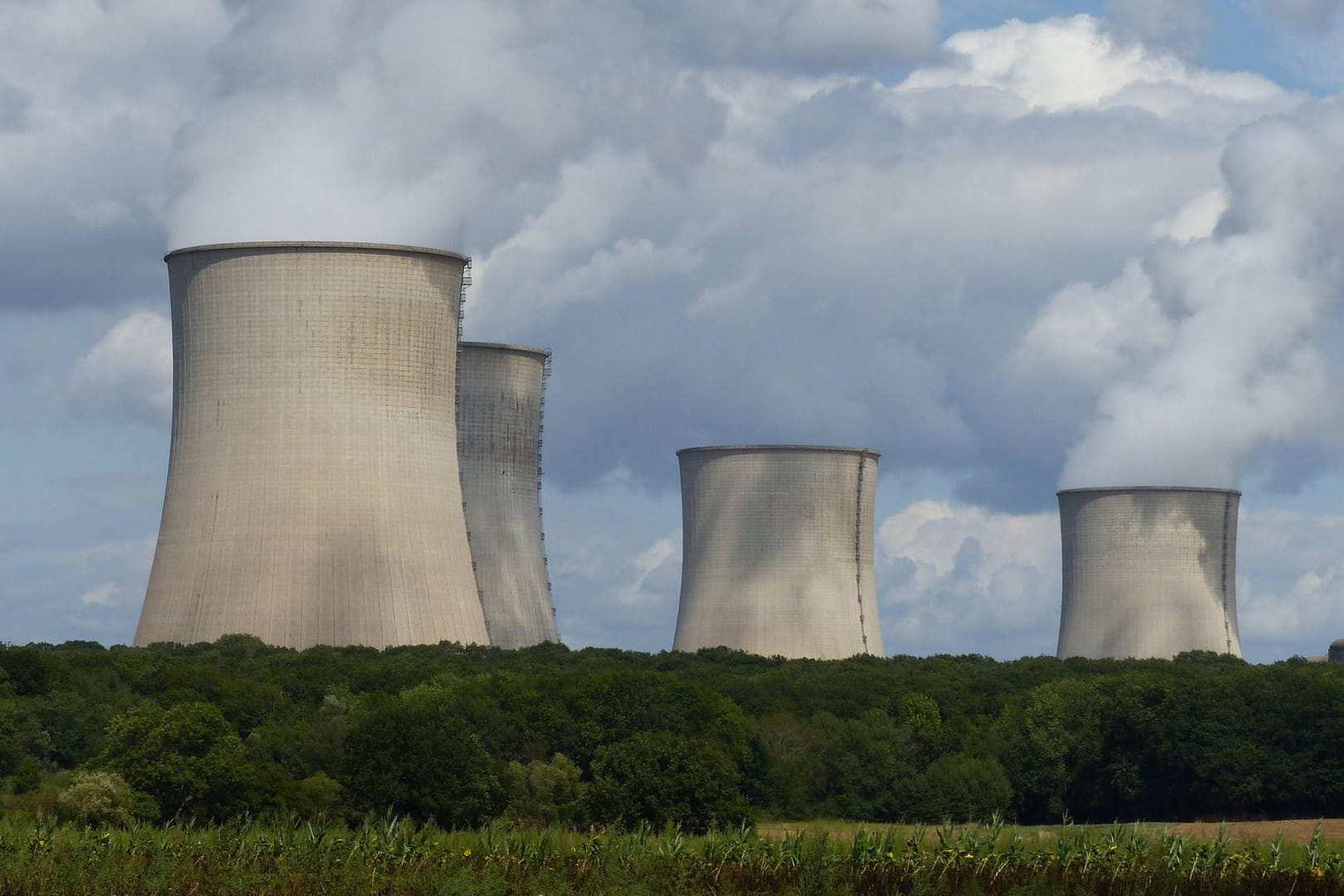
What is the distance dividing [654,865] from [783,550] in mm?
27438

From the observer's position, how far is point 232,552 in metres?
30.0

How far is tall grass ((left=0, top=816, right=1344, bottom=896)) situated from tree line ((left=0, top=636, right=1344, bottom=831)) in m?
6.18

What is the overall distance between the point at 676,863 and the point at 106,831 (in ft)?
17.7

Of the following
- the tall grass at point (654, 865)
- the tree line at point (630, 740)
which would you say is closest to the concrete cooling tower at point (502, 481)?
the tree line at point (630, 740)

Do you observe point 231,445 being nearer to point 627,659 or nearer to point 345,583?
point 345,583

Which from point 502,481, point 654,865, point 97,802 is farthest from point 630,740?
point 502,481

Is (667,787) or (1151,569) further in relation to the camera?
(1151,569)

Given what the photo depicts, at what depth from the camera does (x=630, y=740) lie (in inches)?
1000

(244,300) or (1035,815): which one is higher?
(244,300)

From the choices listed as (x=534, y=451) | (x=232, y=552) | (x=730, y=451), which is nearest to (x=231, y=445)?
(x=232, y=552)

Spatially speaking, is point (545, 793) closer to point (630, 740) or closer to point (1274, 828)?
point (630, 740)

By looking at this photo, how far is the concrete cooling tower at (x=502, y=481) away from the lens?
39.8 metres

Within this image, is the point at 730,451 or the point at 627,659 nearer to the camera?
the point at 730,451

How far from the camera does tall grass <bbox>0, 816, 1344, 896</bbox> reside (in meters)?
14.9
